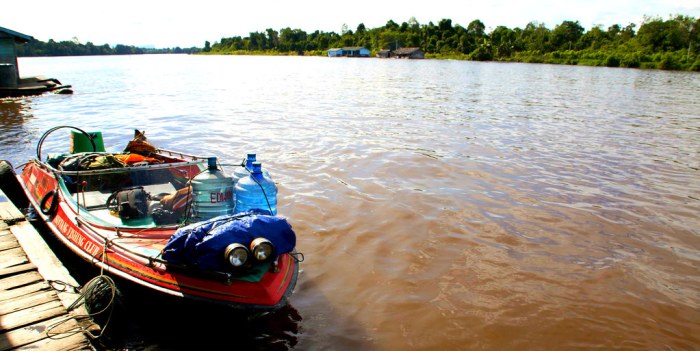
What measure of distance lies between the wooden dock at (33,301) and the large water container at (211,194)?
1.63 meters

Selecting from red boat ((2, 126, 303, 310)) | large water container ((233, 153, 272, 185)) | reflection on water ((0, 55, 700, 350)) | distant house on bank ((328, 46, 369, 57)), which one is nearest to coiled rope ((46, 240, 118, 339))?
red boat ((2, 126, 303, 310))

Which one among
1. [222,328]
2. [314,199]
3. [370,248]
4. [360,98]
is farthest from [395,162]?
[360,98]

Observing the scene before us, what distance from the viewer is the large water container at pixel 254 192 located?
5.71 metres

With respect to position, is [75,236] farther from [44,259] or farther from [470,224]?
[470,224]

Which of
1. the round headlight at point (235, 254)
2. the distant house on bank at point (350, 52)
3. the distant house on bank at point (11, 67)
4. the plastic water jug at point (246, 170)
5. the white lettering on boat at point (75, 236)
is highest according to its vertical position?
the distant house on bank at point (350, 52)

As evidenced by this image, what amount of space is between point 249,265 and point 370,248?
3211 mm

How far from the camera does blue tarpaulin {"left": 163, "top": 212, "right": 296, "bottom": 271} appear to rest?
175 inches

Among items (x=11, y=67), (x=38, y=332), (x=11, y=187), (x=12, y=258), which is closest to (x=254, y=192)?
(x=38, y=332)

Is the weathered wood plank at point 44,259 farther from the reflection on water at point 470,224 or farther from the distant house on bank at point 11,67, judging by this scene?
the distant house on bank at point 11,67

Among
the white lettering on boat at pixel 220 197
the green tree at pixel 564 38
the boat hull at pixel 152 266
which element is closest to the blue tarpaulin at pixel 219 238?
the boat hull at pixel 152 266

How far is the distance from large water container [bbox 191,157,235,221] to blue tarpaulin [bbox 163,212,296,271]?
0.91m

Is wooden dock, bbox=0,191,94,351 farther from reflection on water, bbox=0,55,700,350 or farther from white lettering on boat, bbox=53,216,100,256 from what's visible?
reflection on water, bbox=0,55,700,350

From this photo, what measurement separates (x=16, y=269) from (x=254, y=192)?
298 cm

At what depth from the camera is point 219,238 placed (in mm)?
4434
